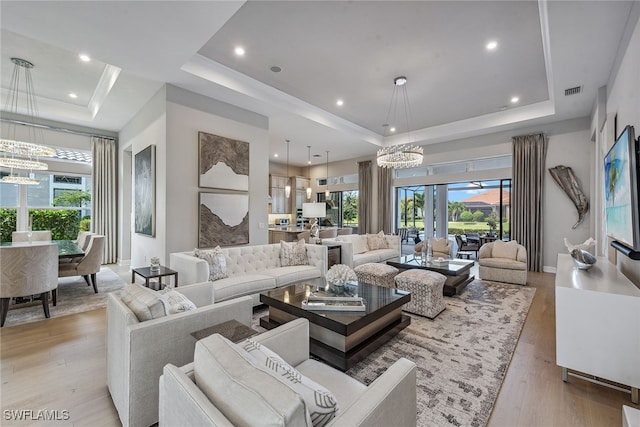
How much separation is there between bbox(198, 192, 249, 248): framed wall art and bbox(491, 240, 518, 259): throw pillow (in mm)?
5050

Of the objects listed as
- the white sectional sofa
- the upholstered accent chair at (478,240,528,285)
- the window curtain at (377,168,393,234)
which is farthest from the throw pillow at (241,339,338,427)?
the window curtain at (377,168,393,234)

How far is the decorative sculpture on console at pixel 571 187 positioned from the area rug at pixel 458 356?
3.06 m

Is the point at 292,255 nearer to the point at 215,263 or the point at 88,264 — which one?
the point at 215,263

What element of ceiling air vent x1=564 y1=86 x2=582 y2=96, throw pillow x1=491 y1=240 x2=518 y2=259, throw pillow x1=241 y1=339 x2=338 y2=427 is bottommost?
throw pillow x1=491 y1=240 x2=518 y2=259

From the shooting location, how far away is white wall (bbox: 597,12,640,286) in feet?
7.98

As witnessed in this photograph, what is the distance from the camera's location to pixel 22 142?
15.3ft

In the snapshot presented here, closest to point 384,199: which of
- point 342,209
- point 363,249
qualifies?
point 342,209

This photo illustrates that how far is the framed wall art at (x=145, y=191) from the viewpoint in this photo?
4520 mm

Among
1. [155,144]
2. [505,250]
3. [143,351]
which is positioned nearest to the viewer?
Answer: [143,351]

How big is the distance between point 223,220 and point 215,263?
1.44 m

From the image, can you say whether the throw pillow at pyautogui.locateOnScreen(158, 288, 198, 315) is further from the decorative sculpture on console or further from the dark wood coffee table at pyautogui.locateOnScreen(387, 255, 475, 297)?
the decorative sculpture on console

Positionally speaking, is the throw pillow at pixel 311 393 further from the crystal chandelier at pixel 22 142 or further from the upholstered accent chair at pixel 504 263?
the crystal chandelier at pixel 22 142

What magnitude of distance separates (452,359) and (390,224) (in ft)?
20.2

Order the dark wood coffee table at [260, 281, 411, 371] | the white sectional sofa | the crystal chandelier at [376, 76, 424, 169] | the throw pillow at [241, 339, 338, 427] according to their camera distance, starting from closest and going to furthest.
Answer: the throw pillow at [241, 339, 338, 427] < the dark wood coffee table at [260, 281, 411, 371] < the crystal chandelier at [376, 76, 424, 169] < the white sectional sofa
